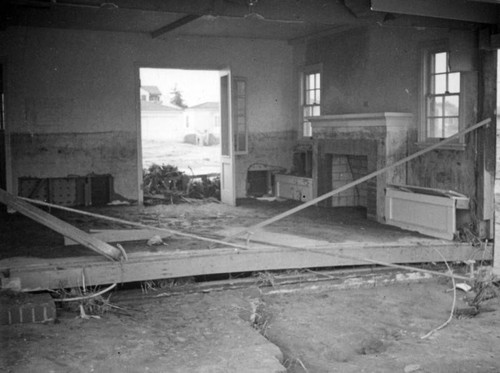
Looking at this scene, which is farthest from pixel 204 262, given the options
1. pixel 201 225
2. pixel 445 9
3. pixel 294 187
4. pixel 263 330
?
pixel 294 187

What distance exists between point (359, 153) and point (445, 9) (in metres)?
3.15

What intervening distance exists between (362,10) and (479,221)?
118 inches

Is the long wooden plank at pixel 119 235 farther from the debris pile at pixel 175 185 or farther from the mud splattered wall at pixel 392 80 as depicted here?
the debris pile at pixel 175 185

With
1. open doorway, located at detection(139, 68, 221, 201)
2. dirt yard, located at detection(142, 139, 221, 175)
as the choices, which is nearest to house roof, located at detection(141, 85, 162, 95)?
open doorway, located at detection(139, 68, 221, 201)

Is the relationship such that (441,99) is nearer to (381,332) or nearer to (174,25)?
(381,332)

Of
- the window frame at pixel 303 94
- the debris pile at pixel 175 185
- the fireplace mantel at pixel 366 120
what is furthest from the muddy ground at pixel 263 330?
the window frame at pixel 303 94

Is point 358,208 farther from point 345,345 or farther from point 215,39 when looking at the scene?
point 345,345

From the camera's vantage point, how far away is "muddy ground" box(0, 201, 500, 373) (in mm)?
4504

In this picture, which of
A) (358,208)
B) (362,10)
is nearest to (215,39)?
(358,208)

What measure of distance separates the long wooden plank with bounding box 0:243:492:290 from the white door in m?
4.03

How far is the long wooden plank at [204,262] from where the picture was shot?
6.04m

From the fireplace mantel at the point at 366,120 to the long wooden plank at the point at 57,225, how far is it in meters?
4.48

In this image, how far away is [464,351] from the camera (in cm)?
512

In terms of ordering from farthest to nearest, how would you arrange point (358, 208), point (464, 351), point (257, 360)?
point (358, 208)
point (464, 351)
point (257, 360)
